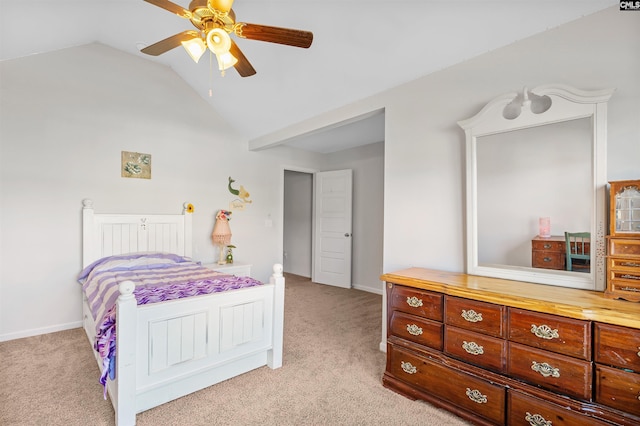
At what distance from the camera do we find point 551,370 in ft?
4.89

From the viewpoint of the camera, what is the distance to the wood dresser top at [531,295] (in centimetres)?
136

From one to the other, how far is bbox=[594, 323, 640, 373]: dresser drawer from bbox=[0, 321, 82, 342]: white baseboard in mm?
4431

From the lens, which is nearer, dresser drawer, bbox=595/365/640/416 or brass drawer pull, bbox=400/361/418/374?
dresser drawer, bbox=595/365/640/416

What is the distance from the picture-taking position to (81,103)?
3.34 metres

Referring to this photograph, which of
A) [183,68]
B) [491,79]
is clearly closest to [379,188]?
[491,79]

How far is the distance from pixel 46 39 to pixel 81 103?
63 centimetres

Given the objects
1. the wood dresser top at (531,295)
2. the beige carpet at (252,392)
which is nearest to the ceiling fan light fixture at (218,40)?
the wood dresser top at (531,295)

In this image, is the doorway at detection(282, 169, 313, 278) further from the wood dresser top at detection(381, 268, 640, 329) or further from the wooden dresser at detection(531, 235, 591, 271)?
the wooden dresser at detection(531, 235, 591, 271)

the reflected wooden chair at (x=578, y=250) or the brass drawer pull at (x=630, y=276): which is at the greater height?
the reflected wooden chair at (x=578, y=250)

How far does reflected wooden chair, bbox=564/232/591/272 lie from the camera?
1747mm

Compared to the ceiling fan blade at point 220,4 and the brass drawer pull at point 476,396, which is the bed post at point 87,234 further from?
the brass drawer pull at point 476,396

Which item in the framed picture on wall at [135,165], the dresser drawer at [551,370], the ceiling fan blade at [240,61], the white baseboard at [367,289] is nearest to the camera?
the dresser drawer at [551,370]

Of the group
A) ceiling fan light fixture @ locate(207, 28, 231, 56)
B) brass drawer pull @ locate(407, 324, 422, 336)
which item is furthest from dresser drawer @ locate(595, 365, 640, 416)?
ceiling fan light fixture @ locate(207, 28, 231, 56)

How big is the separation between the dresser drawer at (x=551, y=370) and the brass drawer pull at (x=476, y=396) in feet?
0.73
